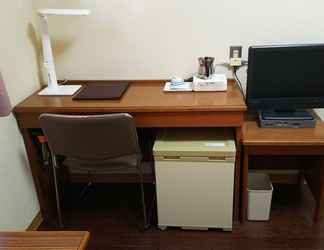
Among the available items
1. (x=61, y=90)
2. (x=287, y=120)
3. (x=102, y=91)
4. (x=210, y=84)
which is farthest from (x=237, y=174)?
(x=61, y=90)

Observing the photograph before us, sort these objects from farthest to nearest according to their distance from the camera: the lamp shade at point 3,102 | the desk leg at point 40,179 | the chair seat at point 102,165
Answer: the desk leg at point 40,179 → the chair seat at point 102,165 → the lamp shade at point 3,102

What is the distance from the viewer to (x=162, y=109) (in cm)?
167

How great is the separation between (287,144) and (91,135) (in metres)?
1.02

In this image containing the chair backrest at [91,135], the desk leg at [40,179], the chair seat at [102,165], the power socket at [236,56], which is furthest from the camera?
the power socket at [236,56]

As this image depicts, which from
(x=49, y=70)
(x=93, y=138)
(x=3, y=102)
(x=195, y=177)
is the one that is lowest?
(x=195, y=177)

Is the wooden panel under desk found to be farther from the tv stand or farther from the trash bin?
the trash bin

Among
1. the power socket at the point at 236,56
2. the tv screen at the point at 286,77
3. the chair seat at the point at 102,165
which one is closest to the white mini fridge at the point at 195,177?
the chair seat at the point at 102,165

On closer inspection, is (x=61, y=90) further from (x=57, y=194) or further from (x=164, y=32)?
(x=164, y=32)

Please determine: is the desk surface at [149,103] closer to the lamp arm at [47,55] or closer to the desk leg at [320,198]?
the lamp arm at [47,55]

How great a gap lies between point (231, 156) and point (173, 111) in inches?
14.9

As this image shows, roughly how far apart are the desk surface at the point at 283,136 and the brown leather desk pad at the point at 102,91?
76 cm

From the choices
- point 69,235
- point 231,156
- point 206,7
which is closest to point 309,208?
point 231,156

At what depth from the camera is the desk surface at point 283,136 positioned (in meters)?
1.72

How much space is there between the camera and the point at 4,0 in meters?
1.70
